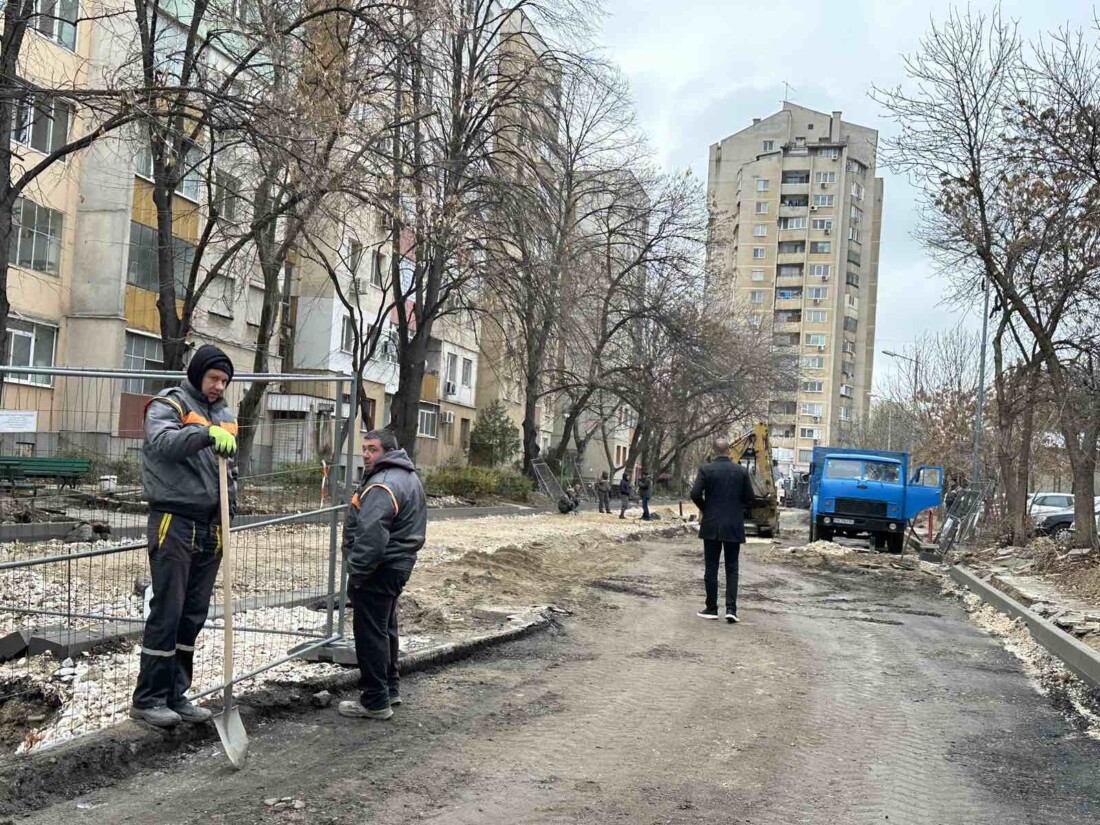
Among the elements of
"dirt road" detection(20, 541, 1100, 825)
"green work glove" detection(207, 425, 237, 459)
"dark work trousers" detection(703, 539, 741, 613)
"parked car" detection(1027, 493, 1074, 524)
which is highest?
"green work glove" detection(207, 425, 237, 459)

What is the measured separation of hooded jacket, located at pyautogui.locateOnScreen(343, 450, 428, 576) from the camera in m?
6.49

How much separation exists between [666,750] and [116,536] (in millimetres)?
3759

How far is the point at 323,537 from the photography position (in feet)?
26.5

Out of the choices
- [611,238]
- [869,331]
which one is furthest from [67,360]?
[869,331]

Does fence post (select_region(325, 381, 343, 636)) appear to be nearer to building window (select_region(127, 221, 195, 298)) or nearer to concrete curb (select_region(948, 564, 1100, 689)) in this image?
concrete curb (select_region(948, 564, 1100, 689))

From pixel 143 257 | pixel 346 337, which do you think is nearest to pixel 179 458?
pixel 143 257

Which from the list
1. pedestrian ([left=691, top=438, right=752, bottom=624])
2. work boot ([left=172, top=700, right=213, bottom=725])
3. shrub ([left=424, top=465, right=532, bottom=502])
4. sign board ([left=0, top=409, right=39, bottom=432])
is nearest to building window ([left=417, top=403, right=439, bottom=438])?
shrub ([left=424, top=465, right=532, bottom=502])

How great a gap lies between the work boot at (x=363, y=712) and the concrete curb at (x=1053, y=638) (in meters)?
5.74

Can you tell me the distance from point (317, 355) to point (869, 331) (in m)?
90.8

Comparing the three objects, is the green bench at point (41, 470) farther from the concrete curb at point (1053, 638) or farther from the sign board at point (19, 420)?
the concrete curb at point (1053, 638)

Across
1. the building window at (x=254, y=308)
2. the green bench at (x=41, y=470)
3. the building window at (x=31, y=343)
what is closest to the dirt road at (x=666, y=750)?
the green bench at (x=41, y=470)

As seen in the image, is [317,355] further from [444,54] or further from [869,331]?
[869,331]

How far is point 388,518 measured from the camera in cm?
658

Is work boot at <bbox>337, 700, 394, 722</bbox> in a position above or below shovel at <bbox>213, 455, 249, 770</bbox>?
below
